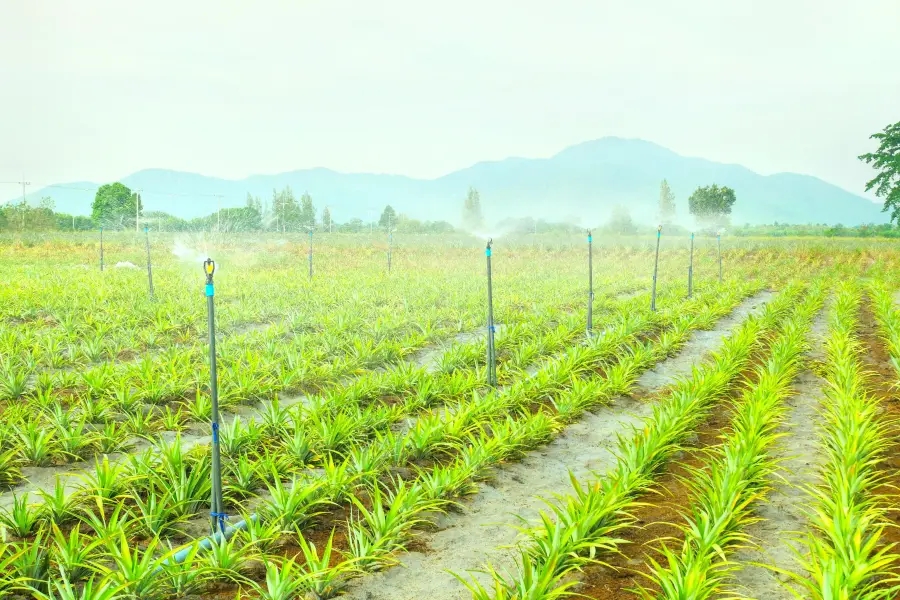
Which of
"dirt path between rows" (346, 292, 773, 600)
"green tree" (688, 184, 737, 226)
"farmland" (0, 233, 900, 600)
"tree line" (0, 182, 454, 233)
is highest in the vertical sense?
"green tree" (688, 184, 737, 226)

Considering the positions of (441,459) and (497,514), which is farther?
(441,459)

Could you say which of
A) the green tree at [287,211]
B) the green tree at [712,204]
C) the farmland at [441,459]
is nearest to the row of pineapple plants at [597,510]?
the farmland at [441,459]

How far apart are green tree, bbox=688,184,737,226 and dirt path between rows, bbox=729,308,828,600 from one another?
76430 millimetres

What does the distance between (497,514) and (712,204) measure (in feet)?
270

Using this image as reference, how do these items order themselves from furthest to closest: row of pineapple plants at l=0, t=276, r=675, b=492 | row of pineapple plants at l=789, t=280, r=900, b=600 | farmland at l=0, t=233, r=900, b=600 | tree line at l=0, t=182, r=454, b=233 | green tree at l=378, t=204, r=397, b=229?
green tree at l=378, t=204, r=397, b=229, tree line at l=0, t=182, r=454, b=233, row of pineapple plants at l=0, t=276, r=675, b=492, farmland at l=0, t=233, r=900, b=600, row of pineapple plants at l=789, t=280, r=900, b=600

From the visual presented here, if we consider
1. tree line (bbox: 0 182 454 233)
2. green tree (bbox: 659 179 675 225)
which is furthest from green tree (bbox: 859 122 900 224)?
green tree (bbox: 659 179 675 225)

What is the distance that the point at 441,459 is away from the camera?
224 inches

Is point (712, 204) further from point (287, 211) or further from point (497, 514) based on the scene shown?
point (497, 514)

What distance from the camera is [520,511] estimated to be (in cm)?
470

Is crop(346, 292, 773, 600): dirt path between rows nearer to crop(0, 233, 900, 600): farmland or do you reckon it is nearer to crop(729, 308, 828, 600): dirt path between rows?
crop(0, 233, 900, 600): farmland

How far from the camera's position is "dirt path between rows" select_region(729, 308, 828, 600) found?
3.69 meters

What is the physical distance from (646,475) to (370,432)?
2660mm

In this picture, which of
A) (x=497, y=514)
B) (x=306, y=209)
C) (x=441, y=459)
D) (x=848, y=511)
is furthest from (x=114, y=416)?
(x=306, y=209)

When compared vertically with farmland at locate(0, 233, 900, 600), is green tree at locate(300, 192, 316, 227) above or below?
above
